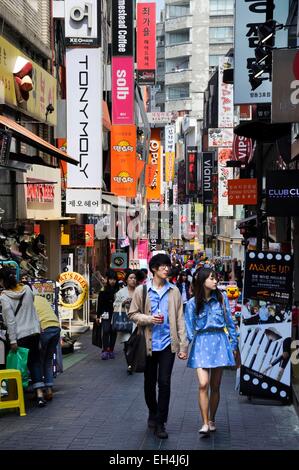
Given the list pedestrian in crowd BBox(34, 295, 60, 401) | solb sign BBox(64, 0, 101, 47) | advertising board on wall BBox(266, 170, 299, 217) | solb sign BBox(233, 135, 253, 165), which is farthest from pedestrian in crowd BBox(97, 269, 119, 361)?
solb sign BBox(233, 135, 253, 165)

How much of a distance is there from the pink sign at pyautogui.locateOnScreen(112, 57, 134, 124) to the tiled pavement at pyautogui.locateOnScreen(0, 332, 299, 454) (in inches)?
824

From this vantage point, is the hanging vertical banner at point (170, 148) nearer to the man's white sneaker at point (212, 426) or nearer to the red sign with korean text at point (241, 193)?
the red sign with korean text at point (241, 193)

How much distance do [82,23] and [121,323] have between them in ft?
31.0

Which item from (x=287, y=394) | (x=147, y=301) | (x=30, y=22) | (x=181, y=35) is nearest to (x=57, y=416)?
(x=147, y=301)

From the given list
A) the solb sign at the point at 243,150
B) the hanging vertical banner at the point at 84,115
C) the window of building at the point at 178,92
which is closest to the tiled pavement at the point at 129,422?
the hanging vertical banner at the point at 84,115

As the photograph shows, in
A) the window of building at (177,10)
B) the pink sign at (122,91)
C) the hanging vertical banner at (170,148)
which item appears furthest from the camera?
the window of building at (177,10)

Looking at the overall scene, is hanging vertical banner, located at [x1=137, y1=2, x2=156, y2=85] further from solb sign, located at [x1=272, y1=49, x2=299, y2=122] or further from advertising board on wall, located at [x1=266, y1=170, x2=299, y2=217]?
solb sign, located at [x1=272, y1=49, x2=299, y2=122]

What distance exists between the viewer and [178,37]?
317 ft

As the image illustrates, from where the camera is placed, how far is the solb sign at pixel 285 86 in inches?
340

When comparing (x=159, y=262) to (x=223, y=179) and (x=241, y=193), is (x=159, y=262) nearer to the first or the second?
(x=241, y=193)

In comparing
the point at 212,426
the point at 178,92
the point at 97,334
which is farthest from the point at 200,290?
the point at 178,92

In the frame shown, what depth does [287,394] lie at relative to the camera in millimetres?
9273

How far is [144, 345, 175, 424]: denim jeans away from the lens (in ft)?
25.0

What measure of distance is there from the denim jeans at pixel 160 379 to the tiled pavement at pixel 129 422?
0.79 ft
